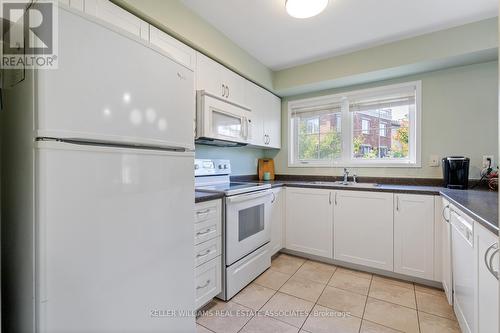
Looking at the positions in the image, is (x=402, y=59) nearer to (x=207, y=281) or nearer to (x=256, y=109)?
(x=256, y=109)

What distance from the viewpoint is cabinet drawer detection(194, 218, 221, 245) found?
157 cm

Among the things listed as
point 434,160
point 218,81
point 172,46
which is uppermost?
point 172,46

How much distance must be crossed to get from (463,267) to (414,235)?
755 millimetres

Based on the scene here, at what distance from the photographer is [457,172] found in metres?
2.05

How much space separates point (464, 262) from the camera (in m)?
1.31

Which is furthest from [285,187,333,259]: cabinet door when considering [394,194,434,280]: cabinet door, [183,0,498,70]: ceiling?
[183,0,498,70]: ceiling

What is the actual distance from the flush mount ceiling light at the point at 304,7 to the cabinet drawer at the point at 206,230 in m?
1.62

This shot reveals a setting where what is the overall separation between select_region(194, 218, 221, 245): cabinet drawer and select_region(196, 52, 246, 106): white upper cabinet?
3.62 ft

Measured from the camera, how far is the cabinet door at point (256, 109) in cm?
264

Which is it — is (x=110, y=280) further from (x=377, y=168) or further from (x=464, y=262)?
(x=377, y=168)

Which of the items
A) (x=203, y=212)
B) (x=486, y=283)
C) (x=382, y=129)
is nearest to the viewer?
(x=486, y=283)

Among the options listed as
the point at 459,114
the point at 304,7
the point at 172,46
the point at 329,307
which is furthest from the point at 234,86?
the point at 459,114

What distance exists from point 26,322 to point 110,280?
23 cm

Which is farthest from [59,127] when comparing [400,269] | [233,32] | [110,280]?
[400,269]
